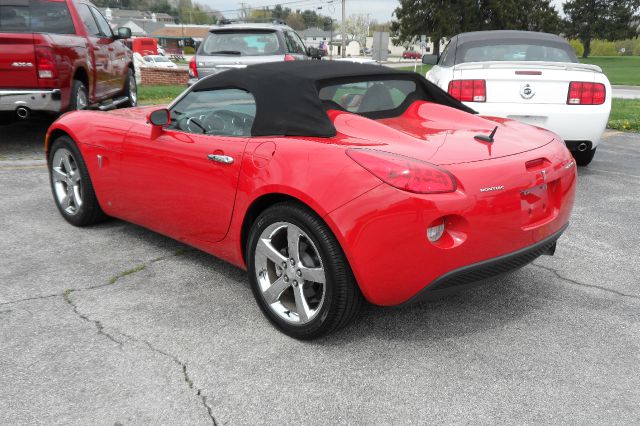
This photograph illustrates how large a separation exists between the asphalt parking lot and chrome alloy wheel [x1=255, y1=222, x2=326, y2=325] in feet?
0.53

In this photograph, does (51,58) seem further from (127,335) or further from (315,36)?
(315,36)

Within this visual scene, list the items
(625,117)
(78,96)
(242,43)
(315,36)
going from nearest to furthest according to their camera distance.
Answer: (78,96) → (242,43) → (625,117) → (315,36)

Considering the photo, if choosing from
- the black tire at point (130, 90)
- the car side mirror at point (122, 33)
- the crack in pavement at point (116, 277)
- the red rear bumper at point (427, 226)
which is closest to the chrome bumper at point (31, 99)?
the car side mirror at point (122, 33)

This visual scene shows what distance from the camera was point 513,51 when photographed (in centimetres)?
772

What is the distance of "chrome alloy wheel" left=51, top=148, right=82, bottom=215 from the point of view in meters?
4.83

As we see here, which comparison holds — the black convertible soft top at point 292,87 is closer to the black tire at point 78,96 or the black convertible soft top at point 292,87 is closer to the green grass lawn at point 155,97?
the black tire at point 78,96

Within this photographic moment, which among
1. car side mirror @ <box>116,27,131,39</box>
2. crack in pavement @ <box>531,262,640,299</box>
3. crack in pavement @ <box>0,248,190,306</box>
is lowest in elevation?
crack in pavement @ <box>531,262,640,299</box>

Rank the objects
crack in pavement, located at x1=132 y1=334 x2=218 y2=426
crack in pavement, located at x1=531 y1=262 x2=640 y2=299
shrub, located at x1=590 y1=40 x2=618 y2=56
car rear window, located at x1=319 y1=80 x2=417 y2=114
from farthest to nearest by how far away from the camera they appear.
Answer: shrub, located at x1=590 y1=40 x2=618 y2=56
crack in pavement, located at x1=531 y1=262 x2=640 y2=299
car rear window, located at x1=319 y1=80 x2=417 y2=114
crack in pavement, located at x1=132 y1=334 x2=218 y2=426

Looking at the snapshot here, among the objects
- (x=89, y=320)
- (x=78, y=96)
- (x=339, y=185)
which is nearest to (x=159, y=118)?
(x=89, y=320)

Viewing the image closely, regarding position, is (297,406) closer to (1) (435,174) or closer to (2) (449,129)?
(1) (435,174)

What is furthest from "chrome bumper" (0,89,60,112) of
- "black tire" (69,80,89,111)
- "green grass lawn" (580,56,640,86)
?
"green grass lawn" (580,56,640,86)

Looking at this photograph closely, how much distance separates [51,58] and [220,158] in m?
4.87

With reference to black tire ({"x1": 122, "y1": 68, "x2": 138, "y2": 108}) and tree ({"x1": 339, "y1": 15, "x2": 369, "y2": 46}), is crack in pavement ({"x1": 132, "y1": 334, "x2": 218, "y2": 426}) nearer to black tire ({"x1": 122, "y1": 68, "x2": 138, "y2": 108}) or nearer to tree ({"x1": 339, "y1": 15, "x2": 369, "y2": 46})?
black tire ({"x1": 122, "y1": 68, "x2": 138, "y2": 108})

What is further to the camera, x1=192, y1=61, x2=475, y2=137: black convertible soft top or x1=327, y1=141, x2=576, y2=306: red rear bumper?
x1=192, y1=61, x2=475, y2=137: black convertible soft top
